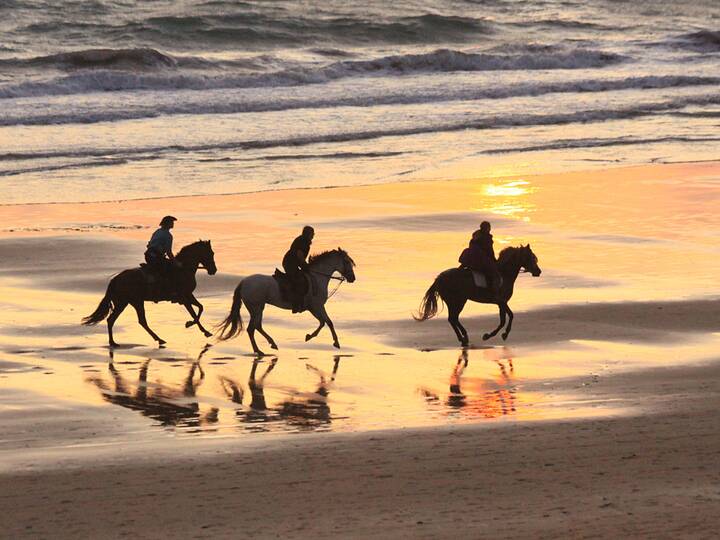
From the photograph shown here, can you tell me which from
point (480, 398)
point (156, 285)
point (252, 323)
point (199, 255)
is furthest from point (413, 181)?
point (480, 398)

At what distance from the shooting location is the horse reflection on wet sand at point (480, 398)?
1359cm

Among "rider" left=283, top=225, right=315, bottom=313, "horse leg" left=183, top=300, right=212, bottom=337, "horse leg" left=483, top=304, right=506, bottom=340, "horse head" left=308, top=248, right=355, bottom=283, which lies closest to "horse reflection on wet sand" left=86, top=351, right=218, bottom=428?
"horse leg" left=183, top=300, right=212, bottom=337

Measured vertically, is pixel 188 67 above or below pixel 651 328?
above

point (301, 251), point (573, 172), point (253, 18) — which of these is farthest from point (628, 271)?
point (253, 18)

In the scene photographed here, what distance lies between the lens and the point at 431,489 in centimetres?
1090

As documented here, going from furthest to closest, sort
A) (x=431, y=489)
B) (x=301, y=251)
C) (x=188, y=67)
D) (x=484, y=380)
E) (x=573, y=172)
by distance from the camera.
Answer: (x=188, y=67) < (x=573, y=172) < (x=301, y=251) < (x=484, y=380) < (x=431, y=489)

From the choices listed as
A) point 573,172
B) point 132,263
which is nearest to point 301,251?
point 132,263

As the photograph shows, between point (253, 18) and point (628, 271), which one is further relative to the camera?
point (253, 18)

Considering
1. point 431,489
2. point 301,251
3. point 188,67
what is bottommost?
point 431,489

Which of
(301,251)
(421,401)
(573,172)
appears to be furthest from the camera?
(573,172)

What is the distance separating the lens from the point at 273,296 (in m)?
17.3

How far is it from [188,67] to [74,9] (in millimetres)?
12546

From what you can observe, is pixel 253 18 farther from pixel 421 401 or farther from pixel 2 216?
pixel 421 401

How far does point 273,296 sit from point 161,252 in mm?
1564
